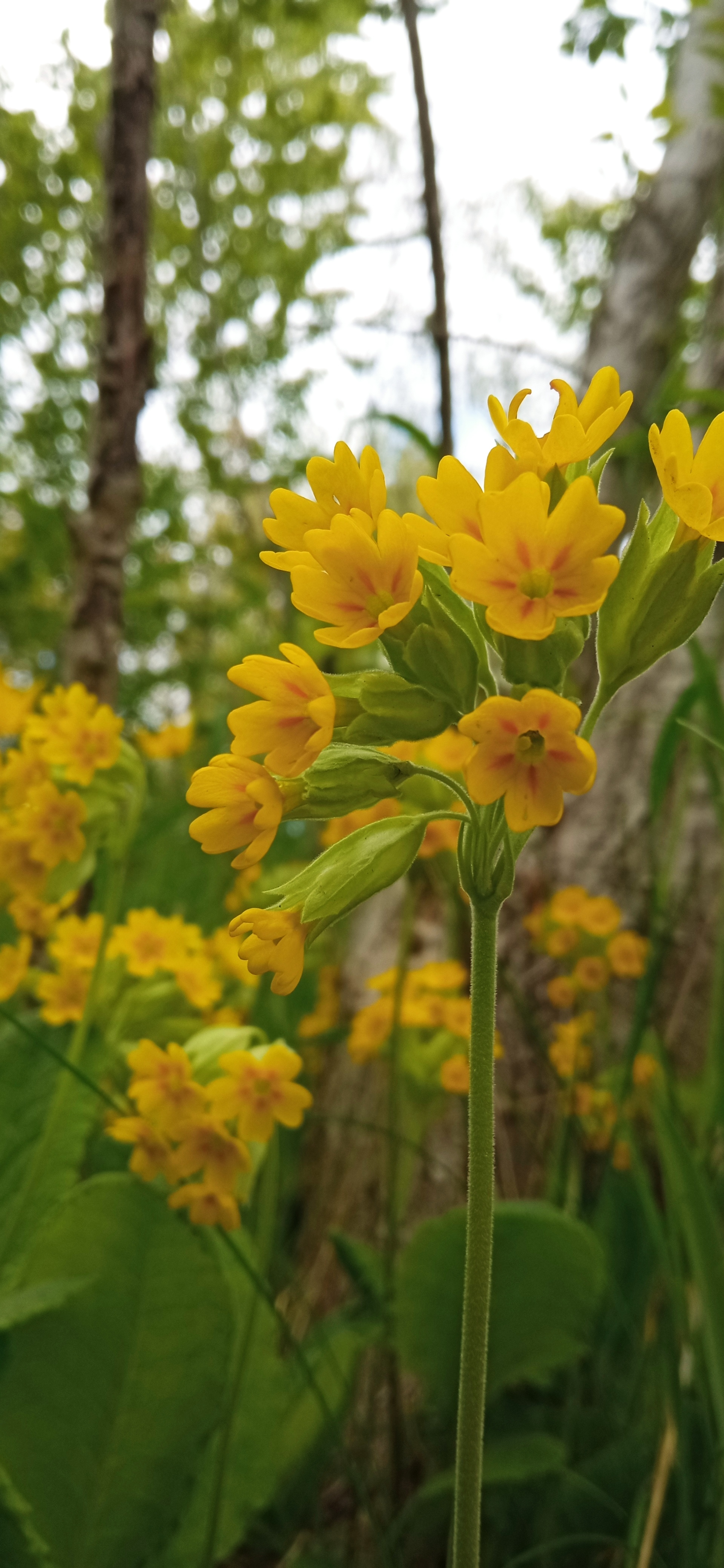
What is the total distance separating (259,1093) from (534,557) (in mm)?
648

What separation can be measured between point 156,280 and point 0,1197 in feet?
21.1

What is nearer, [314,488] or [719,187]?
[314,488]

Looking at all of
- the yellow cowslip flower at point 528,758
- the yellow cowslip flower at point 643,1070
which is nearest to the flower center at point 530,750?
the yellow cowslip flower at point 528,758

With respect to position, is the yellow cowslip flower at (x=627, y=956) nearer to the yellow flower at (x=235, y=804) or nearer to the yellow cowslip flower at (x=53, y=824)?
the yellow cowslip flower at (x=53, y=824)

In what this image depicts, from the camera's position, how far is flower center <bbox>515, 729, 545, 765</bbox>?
0.52 meters

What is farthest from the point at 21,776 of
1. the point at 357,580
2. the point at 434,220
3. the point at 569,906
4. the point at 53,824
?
the point at 434,220

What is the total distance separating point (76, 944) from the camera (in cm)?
135

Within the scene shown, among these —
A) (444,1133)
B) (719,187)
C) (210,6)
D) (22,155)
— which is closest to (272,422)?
(22,155)

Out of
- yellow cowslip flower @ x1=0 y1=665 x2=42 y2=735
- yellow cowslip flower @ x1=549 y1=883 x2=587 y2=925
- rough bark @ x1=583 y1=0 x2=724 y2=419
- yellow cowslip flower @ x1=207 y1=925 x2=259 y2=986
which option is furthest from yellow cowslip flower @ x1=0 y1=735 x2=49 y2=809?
rough bark @ x1=583 y1=0 x2=724 y2=419

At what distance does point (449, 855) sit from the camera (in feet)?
4.76

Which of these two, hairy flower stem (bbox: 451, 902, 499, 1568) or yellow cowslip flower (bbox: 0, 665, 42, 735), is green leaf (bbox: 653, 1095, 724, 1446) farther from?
yellow cowslip flower (bbox: 0, 665, 42, 735)

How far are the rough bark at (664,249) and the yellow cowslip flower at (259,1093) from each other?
7.18 ft

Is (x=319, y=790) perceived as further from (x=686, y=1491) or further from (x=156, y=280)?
(x=156, y=280)

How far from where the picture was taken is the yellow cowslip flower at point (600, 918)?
5.75 ft
